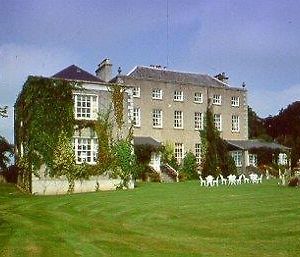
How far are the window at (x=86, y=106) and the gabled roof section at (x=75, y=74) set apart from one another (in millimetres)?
1567

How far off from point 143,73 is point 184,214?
110ft

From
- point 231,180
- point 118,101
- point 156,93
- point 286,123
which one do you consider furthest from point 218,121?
point 286,123

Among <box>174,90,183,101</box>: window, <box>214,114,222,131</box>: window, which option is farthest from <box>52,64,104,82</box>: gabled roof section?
<box>214,114,222,131</box>: window

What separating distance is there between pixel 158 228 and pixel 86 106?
62.6ft

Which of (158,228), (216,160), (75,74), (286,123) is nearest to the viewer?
(158,228)

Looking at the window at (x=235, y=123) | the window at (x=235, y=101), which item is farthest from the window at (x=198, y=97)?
the window at (x=235, y=123)

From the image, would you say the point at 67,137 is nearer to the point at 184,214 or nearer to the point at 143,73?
the point at 184,214

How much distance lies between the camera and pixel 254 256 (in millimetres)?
9031

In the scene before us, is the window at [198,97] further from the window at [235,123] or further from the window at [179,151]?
the window at [179,151]

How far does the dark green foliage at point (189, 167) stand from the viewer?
43359 millimetres

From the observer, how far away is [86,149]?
30250 mm

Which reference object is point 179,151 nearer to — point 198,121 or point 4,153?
point 198,121

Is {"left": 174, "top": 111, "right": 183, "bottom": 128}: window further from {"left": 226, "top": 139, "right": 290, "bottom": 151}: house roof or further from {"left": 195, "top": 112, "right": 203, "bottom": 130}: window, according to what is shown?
{"left": 226, "top": 139, "right": 290, "bottom": 151}: house roof

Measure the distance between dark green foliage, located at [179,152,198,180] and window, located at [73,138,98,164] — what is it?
48.5 feet
